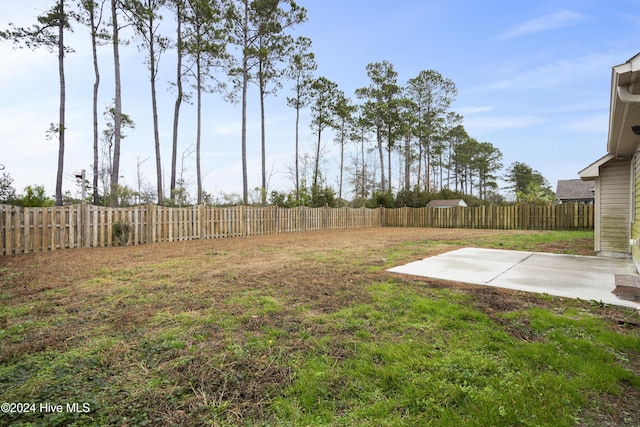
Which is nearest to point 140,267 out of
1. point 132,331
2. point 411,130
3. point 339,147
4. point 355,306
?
point 132,331

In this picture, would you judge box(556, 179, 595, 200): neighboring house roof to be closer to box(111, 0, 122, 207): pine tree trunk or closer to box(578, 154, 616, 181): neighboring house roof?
box(578, 154, 616, 181): neighboring house roof

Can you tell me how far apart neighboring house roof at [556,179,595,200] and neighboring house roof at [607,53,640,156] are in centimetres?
3000

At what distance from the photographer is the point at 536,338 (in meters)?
2.31

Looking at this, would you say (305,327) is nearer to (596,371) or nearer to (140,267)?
(596,371)

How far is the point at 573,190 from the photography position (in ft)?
98.4

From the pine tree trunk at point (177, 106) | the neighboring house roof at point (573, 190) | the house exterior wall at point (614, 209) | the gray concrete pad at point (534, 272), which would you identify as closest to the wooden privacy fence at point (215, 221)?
the pine tree trunk at point (177, 106)

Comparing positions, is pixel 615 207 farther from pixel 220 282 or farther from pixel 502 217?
pixel 502 217

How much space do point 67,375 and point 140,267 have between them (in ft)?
12.9

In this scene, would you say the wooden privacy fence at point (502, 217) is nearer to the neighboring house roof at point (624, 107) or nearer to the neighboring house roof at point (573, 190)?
the neighboring house roof at point (624, 107)

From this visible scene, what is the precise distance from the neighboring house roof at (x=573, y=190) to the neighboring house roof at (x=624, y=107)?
30.0 meters

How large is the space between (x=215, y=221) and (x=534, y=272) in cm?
1041

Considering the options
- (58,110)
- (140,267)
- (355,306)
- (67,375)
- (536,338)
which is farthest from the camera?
(58,110)

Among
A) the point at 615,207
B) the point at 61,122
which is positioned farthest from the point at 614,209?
the point at 61,122

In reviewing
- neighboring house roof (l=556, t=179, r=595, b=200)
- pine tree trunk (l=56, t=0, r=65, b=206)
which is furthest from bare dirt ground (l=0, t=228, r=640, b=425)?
neighboring house roof (l=556, t=179, r=595, b=200)
